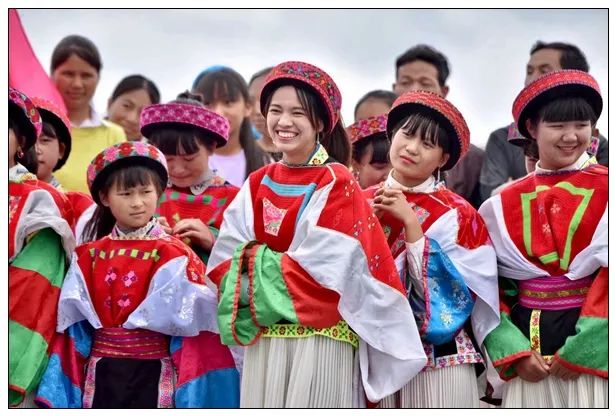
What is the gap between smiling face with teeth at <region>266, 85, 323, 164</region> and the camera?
460 cm

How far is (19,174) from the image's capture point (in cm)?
473

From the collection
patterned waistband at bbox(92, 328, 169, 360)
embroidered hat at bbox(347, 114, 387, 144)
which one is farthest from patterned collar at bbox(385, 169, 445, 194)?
patterned waistband at bbox(92, 328, 169, 360)

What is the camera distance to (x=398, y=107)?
4.89 m

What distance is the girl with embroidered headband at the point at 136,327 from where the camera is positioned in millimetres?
4637

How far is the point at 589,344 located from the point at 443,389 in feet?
2.16

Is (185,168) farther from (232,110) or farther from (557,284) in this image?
(557,284)

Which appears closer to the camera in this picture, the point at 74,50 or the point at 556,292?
the point at 556,292

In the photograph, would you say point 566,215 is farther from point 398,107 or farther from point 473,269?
point 398,107

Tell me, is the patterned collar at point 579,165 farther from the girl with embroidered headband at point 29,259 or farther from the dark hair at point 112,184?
the girl with embroidered headband at point 29,259

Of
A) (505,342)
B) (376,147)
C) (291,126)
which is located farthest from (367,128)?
(505,342)

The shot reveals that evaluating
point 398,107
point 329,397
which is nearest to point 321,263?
point 329,397

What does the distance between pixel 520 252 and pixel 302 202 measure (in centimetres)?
102

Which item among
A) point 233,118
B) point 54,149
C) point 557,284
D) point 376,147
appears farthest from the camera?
point 233,118

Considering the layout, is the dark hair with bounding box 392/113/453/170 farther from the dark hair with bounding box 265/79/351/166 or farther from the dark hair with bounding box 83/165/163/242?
the dark hair with bounding box 83/165/163/242
